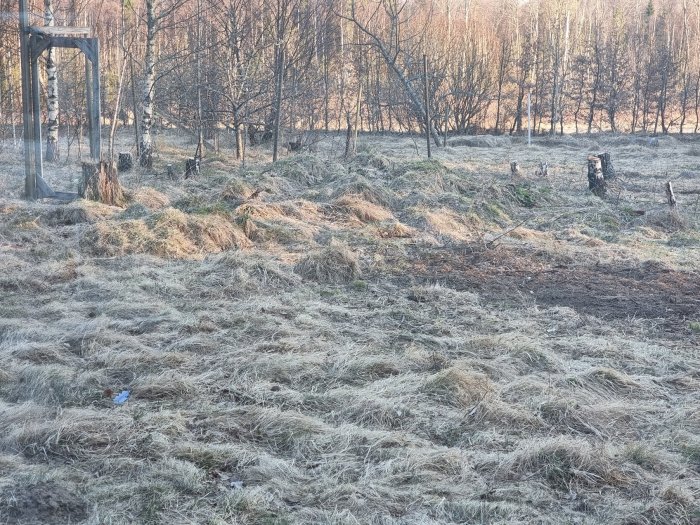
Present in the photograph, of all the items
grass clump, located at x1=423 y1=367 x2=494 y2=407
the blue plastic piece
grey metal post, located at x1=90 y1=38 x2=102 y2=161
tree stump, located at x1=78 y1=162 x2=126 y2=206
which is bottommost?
the blue plastic piece

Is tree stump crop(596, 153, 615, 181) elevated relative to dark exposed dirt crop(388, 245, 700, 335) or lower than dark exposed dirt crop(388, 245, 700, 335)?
elevated

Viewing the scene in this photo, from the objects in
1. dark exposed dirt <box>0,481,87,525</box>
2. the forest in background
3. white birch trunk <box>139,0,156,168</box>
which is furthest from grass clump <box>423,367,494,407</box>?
the forest in background

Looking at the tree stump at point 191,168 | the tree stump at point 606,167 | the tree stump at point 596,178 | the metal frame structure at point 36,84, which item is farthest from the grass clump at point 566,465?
the tree stump at point 606,167

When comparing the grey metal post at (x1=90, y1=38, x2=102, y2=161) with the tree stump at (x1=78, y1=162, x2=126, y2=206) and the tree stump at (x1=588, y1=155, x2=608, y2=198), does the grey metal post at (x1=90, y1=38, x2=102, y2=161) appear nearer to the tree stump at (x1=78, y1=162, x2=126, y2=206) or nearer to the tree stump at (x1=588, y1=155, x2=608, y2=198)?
the tree stump at (x1=78, y1=162, x2=126, y2=206)

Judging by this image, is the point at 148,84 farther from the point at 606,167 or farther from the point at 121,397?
the point at 121,397

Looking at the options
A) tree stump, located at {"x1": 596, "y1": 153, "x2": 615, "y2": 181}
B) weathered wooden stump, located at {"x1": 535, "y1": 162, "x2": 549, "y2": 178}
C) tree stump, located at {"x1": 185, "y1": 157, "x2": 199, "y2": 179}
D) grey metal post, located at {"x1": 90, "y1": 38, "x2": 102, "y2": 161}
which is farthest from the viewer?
weathered wooden stump, located at {"x1": 535, "y1": 162, "x2": 549, "y2": 178}

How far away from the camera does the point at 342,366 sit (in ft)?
17.2

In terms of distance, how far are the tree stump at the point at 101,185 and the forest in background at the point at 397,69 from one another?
677 centimetres

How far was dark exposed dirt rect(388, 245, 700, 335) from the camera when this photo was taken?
690 cm

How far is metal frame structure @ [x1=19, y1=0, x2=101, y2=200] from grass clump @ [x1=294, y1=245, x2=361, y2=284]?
15.9 feet

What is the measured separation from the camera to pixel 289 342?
18.6ft

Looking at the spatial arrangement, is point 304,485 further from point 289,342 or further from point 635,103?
point 635,103

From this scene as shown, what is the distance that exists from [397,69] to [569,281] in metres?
14.3

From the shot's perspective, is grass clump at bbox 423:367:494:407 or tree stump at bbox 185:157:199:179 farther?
tree stump at bbox 185:157:199:179
